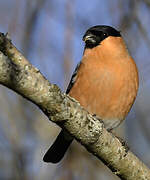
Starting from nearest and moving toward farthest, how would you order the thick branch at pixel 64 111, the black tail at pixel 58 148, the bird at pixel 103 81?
the thick branch at pixel 64 111
the bird at pixel 103 81
the black tail at pixel 58 148

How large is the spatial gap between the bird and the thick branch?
0.98m

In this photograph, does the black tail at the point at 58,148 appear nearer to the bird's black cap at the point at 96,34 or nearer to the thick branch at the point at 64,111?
the bird's black cap at the point at 96,34

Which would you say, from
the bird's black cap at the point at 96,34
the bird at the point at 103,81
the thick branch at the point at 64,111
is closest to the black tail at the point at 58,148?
the bird at the point at 103,81

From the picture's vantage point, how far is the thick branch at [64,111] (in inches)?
101

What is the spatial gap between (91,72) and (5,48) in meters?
1.73

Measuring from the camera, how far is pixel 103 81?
423 cm

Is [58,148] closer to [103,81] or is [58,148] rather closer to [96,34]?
[103,81]

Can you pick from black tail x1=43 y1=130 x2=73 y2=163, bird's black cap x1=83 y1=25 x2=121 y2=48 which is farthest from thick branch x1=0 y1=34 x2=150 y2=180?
bird's black cap x1=83 y1=25 x2=121 y2=48

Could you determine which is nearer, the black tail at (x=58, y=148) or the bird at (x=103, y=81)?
the bird at (x=103, y=81)

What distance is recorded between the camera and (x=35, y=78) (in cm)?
262

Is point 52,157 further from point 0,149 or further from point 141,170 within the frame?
point 141,170

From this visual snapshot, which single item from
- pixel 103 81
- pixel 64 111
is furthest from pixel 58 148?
pixel 64 111

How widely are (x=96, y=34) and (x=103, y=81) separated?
2.53 feet

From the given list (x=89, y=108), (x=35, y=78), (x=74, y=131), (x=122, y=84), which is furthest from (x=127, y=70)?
(x=35, y=78)
